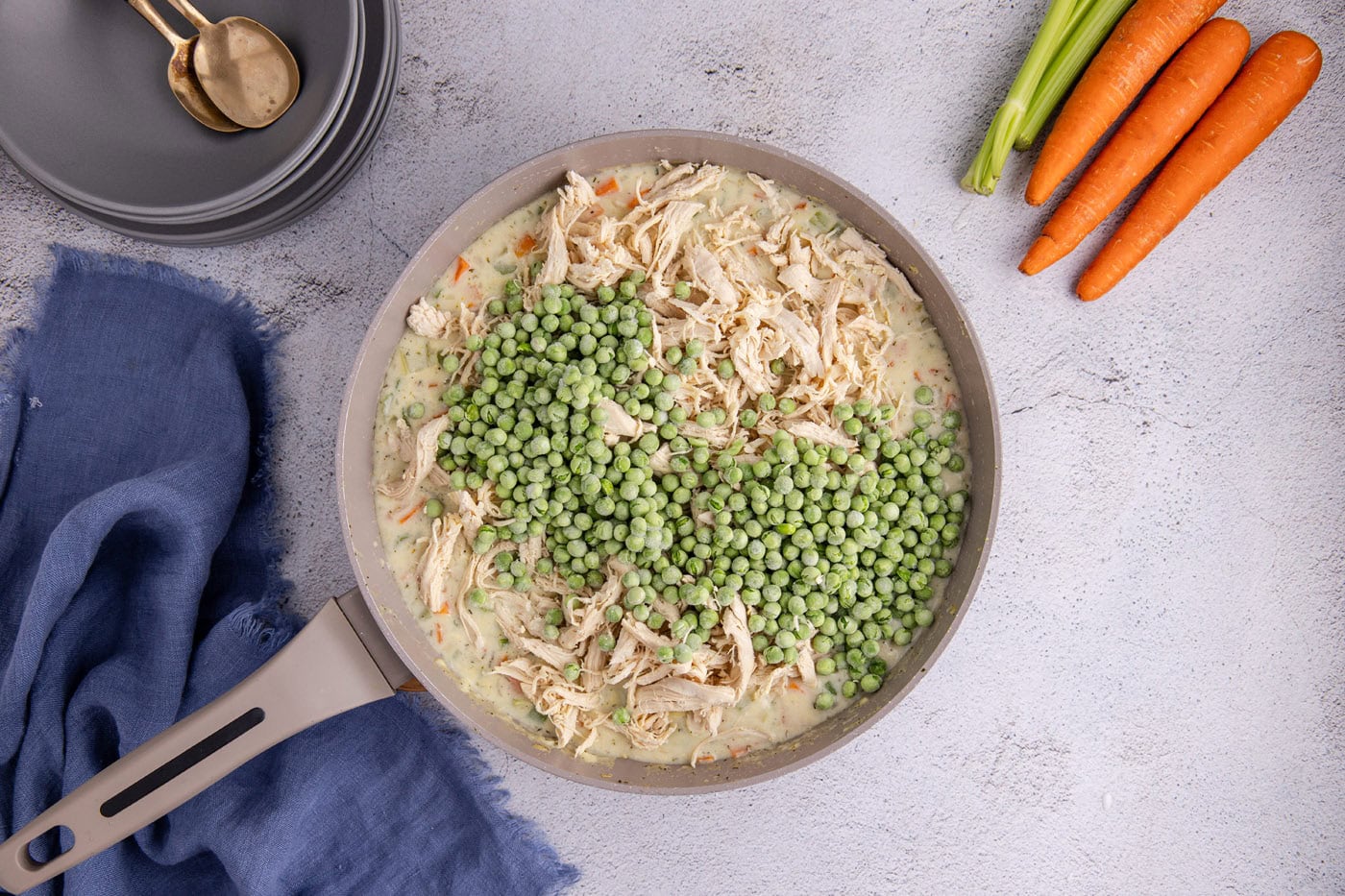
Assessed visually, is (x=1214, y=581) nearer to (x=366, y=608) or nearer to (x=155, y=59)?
(x=366, y=608)

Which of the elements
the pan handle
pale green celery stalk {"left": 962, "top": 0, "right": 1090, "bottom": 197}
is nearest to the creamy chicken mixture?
the pan handle

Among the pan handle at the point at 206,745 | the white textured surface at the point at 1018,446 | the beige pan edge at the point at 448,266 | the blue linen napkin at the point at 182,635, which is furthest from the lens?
the white textured surface at the point at 1018,446

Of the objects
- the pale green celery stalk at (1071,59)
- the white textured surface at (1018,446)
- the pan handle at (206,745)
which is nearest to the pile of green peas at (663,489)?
the pan handle at (206,745)

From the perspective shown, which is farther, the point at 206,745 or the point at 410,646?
the point at 410,646

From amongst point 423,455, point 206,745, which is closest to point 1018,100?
point 423,455

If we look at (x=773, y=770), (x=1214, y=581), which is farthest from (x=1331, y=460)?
(x=773, y=770)

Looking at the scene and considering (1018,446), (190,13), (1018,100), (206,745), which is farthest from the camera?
(1018,446)

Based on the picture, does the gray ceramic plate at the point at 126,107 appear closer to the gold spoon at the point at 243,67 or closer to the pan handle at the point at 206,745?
the gold spoon at the point at 243,67

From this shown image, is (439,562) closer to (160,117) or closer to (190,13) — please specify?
(160,117)
